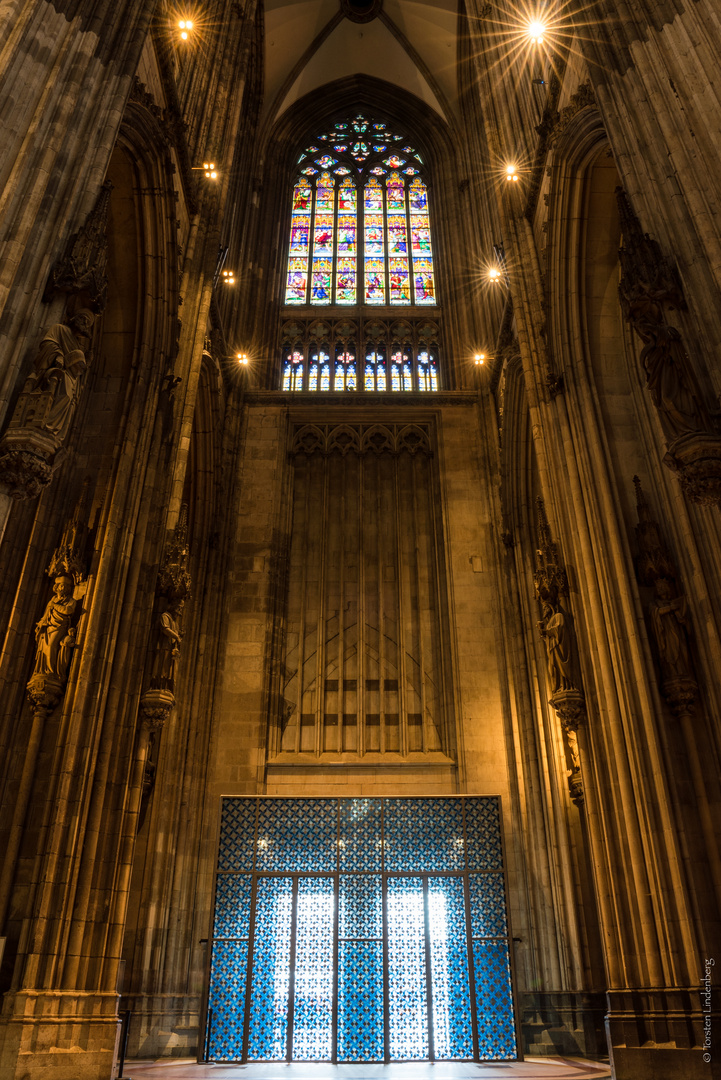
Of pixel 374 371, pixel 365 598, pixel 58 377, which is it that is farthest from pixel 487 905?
pixel 374 371

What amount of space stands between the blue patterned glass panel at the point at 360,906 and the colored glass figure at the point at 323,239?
44.8ft

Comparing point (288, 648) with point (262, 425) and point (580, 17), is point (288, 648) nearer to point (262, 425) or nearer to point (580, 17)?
point (262, 425)

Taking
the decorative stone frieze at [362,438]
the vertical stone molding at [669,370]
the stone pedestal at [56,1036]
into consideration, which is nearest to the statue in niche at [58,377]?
the vertical stone molding at [669,370]

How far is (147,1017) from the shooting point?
1136 centimetres

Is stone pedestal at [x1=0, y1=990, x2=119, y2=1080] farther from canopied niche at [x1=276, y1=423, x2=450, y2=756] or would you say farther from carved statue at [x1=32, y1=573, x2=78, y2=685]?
canopied niche at [x1=276, y1=423, x2=450, y2=756]

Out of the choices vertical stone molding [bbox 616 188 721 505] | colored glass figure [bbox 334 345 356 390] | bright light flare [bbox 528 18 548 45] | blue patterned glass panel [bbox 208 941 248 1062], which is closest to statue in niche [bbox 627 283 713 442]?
vertical stone molding [bbox 616 188 721 505]

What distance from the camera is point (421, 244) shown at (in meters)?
20.9

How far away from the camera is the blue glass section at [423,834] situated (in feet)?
41.2

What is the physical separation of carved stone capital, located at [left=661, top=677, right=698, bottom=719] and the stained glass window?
13990 mm

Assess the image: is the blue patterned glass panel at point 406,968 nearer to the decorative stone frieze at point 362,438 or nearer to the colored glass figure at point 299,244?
the decorative stone frieze at point 362,438

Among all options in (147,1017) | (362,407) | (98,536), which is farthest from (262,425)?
(147,1017)

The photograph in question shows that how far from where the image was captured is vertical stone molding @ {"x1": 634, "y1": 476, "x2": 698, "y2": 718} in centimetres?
820

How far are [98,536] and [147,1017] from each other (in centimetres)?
726

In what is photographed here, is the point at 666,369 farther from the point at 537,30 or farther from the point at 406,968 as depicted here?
the point at 406,968
